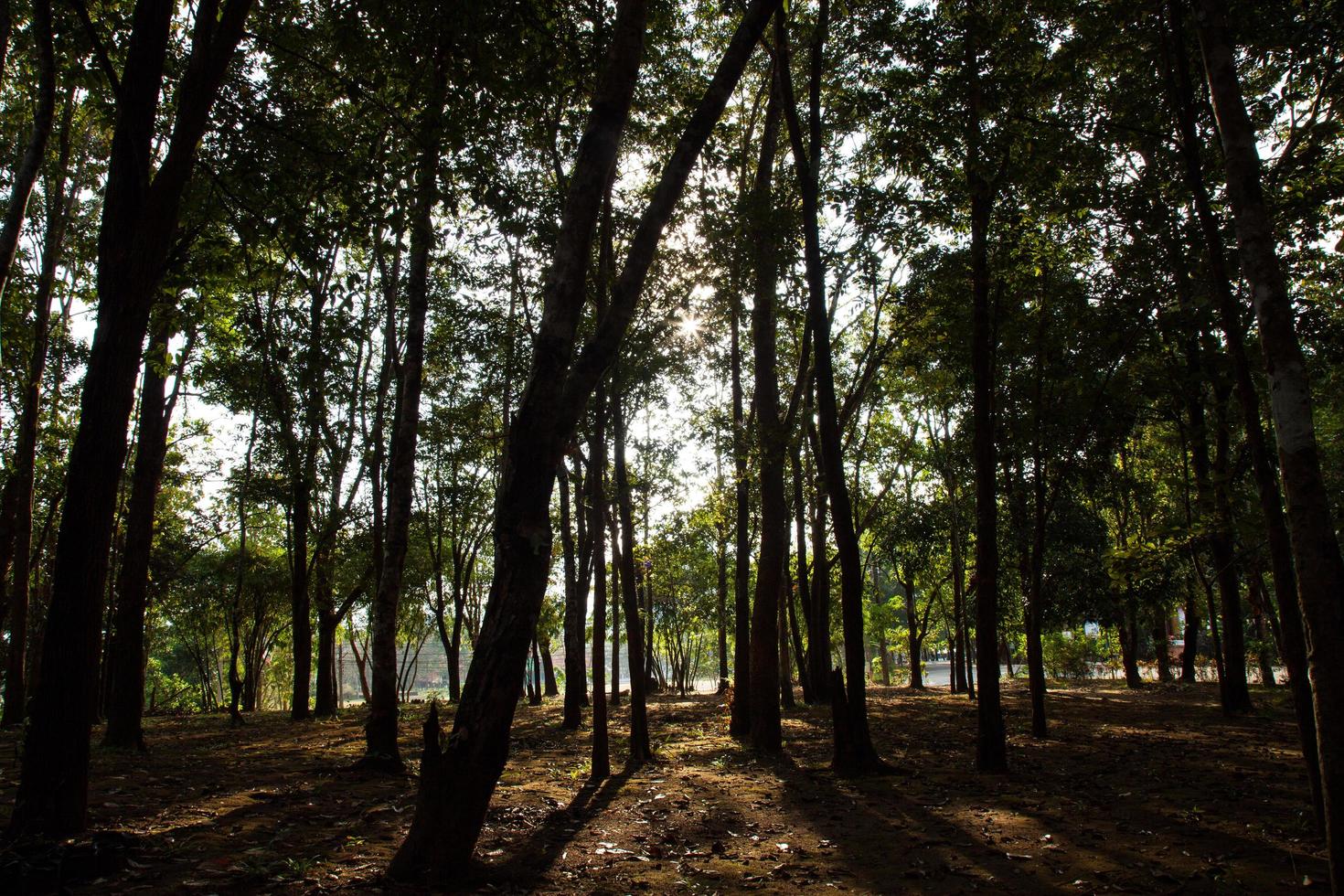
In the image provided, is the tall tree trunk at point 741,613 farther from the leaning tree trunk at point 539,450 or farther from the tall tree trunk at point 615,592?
the leaning tree trunk at point 539,450

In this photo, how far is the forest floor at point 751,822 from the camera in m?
5.61

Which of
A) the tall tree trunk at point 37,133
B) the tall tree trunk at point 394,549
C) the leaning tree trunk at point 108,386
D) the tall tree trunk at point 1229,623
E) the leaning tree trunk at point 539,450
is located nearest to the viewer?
the leaning tree trunk at point 539,450

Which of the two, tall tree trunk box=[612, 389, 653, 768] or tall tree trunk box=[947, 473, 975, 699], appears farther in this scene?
tall tree trunk box=[947, 473, 975, 699]

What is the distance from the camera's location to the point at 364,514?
22438 millimetres

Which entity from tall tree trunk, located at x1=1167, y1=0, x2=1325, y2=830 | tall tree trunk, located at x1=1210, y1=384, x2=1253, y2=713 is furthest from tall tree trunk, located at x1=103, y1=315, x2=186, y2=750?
tall tree trunk, located at x1=1210, y1=384, x2=1253, y2=713

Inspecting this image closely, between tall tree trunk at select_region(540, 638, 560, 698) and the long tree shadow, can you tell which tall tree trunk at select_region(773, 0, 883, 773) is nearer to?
the long tree shadow

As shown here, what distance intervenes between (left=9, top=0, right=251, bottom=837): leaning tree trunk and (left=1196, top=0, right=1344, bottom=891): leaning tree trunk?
319 inches

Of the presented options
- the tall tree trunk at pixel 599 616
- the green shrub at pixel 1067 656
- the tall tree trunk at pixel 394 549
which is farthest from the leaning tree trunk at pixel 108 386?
the green shrub at pixel 1067 656

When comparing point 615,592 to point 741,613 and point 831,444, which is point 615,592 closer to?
point 741,613

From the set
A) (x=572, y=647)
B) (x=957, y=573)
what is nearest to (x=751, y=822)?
(x=572, y=647)

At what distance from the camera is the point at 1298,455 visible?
4.64 m

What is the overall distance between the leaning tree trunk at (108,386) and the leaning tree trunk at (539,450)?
9.43ft

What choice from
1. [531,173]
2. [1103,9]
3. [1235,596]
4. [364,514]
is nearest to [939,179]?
[1103,9]

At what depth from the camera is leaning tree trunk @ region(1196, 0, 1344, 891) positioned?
434cm
